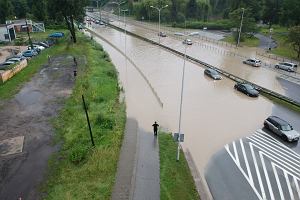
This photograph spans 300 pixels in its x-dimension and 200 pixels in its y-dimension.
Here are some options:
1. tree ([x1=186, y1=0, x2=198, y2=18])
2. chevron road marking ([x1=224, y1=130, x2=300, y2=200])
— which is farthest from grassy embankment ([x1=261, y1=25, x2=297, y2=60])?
chevron road marking ([x1=224, y1=130, x2=300, y2=200])

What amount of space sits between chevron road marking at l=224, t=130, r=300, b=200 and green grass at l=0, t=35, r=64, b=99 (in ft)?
84.8

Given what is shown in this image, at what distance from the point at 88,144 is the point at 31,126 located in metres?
6.74

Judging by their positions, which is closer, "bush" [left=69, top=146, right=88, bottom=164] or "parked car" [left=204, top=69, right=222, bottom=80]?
"bush" [left=69, top=146, right=88, bottom=164]

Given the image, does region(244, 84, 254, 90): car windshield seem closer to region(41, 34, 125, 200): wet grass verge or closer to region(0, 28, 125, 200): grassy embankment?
region(41, 34, 125, 200): wet grass verge

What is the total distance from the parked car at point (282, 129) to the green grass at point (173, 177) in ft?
29.0

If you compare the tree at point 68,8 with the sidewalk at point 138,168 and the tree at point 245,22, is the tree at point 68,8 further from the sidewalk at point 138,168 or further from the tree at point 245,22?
the sidewalk at point 138,168

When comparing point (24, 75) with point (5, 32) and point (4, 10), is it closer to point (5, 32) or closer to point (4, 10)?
point (5, 32)

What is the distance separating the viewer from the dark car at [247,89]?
3462 centimetres

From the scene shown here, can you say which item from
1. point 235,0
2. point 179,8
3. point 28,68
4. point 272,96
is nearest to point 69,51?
point 28,68

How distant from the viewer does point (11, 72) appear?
41438 millimetres

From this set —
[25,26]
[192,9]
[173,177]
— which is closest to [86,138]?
[173,177]

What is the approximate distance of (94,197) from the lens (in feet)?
58.7

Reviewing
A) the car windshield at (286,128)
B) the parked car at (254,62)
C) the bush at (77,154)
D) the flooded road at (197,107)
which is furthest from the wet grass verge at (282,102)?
→ the bush at (77,154)

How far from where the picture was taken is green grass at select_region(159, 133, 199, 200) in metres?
18.0
